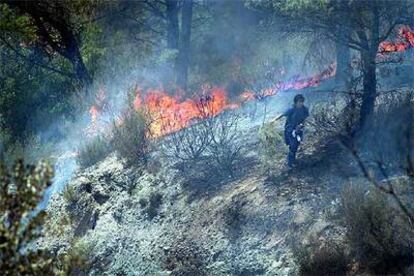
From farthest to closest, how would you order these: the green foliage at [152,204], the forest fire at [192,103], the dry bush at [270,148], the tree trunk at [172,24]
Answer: the tree trunk at [172,24] < the forest fire at [192,103] < the green foliage at [152,204] < the dry bush at [270,148]

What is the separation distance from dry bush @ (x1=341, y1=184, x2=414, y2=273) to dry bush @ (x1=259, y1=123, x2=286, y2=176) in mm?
2932

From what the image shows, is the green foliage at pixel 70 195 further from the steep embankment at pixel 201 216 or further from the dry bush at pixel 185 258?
the dry bush at pixel 185 258

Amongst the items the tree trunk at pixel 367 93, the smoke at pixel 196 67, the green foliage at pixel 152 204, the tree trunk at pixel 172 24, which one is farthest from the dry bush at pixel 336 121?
the tree trunk at pixel 172 24

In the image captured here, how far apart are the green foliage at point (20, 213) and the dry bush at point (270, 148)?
24.6 feet

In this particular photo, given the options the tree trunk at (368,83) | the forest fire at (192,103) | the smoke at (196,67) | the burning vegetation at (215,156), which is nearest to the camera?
the burning vegetation at (215,156)

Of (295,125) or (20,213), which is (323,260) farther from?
(20,213)

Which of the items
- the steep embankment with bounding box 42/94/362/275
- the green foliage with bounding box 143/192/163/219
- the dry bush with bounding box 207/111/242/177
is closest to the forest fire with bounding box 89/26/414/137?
the dry bush with bounding box 207/111/242/177

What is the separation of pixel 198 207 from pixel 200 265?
1.52m

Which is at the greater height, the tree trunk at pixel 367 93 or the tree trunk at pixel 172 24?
the tree trunk at pixel 172 24

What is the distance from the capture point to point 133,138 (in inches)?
542

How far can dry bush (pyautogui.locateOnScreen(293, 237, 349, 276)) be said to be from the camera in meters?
8.02

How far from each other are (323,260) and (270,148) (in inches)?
153

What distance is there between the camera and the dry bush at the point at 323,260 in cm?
802

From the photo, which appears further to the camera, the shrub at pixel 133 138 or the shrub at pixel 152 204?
the shrub at pixel 133 138
